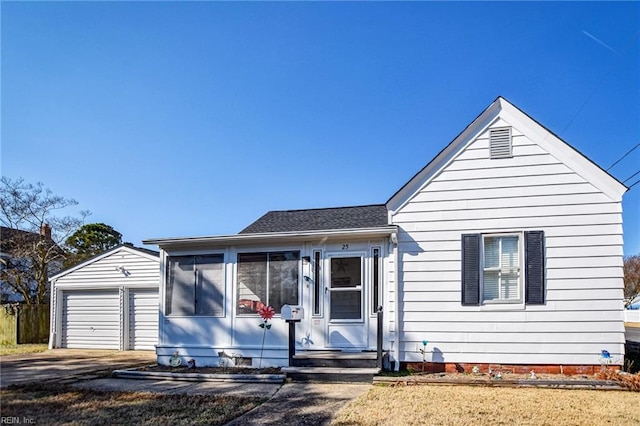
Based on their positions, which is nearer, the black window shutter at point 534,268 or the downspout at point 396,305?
the black window shutter at point 534,268

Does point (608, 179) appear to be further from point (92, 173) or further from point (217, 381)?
point (92, 173)

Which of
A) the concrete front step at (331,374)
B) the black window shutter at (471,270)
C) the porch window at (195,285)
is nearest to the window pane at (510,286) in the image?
the black window shutter at (471,270)

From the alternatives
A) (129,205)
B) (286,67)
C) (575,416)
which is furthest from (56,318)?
(575,416)

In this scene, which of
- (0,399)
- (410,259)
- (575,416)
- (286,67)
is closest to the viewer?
(575,416)

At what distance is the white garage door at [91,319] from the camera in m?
15.9

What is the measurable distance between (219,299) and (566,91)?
9.55 metres

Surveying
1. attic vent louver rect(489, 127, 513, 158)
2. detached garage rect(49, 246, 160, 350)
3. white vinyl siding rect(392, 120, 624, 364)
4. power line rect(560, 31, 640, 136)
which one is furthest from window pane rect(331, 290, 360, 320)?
detached garage rect(49, 246, 160, 350)

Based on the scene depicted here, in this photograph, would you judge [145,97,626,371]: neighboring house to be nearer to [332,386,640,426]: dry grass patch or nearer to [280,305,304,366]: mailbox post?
[280,305,304,366]: mailbox post

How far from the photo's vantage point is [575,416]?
603 cm

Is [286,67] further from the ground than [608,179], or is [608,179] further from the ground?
[286,67]

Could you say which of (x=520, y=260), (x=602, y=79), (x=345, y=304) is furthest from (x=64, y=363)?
(x=602, y=79)

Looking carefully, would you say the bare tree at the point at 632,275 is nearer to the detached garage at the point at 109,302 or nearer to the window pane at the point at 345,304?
the window pane at the point at 345,304

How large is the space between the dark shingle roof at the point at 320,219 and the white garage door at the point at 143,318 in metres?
4.97

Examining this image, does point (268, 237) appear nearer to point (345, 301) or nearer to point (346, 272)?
point (346, 272)
